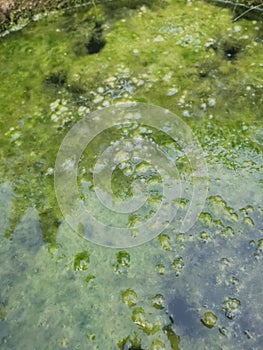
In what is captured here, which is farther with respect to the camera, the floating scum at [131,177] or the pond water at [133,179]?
the floating scum at [131,177]

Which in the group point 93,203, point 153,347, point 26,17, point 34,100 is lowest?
point 153,347

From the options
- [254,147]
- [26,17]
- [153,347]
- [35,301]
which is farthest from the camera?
[26,17]

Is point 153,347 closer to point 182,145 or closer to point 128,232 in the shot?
point 128,232

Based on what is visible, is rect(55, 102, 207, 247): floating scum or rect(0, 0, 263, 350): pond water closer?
rect(0, 0, 263, 350): pond water

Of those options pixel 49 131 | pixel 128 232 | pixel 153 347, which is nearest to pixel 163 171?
pixel 128 232
